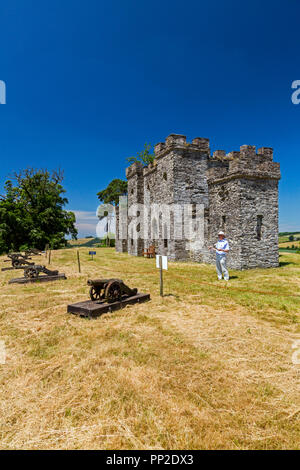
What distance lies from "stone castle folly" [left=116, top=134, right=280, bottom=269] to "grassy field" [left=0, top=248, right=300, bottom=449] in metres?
7.22

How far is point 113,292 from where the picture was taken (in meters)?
5.91

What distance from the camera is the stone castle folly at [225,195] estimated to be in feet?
40.2

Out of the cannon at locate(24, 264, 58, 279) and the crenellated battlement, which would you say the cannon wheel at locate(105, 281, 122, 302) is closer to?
Result: the cannon at locate(24, 264, 58, 279)

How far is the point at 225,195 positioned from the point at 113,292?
9912 millimetres

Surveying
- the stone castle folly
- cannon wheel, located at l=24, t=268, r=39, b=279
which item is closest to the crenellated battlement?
the stone castle folly

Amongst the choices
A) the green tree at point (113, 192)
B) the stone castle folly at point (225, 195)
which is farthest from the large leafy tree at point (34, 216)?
the stone castle folly at point (225, 195)

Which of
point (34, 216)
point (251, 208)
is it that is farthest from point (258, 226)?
point (34, 216)

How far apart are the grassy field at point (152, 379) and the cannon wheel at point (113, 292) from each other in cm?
47

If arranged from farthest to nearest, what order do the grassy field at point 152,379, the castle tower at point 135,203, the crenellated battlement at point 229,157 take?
the castle tower at point 135,203 → the crenellated battlement at point 229,157 → the grassy field at point 152,379

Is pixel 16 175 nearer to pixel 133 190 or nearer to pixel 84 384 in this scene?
pixel 133 190

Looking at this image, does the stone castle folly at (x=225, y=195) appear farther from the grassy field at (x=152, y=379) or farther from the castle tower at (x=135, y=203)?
the grassy field at (x=152, y=379)

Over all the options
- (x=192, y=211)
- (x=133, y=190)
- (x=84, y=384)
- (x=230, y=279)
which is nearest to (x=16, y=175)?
(x=133, y=190)

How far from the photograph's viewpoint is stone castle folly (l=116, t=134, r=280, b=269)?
40.2 ft
